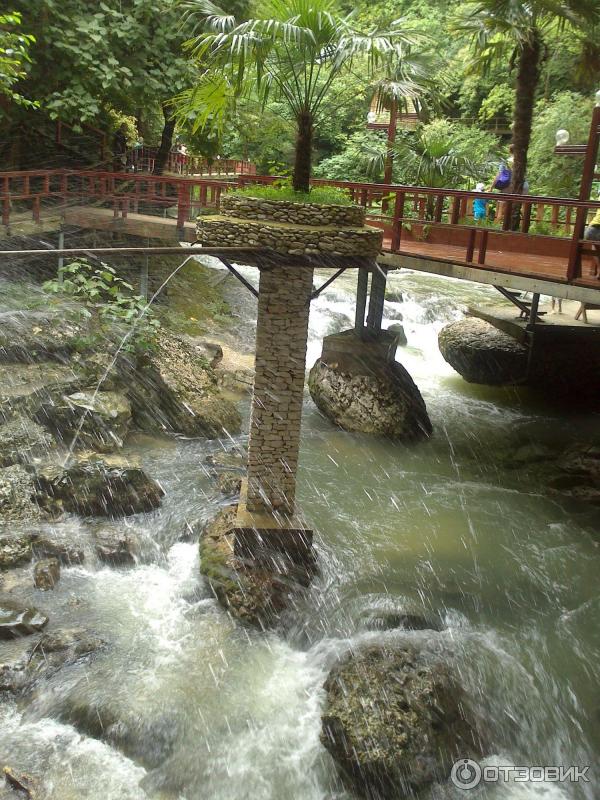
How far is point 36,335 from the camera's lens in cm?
1391

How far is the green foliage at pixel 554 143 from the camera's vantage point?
22.8m

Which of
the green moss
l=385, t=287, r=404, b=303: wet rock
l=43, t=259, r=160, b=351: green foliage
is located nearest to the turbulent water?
l=43, t=259, r=160, b=351: green foliage

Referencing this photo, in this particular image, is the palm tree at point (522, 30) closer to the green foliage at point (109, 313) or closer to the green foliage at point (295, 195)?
the green foliage at point (295, 195)

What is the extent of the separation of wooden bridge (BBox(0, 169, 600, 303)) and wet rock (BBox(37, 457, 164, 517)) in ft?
18.0

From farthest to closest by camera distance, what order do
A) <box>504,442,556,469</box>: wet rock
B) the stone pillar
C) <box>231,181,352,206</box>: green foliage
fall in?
<box>504,442,556,469</box>: wet rock
the stone pillar
<box>231,181,352,206</box>: green foliage

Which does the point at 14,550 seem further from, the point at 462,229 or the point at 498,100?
the point at 498,100

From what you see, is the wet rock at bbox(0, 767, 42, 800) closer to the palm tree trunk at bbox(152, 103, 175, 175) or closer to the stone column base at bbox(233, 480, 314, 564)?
the stone column base at bbox(233, 480, 314, 564)

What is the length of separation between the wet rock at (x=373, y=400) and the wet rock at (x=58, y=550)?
6.41m

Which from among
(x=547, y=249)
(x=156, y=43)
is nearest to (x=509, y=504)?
(x=547, y=249)

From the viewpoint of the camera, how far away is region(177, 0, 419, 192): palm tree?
8.65 meters

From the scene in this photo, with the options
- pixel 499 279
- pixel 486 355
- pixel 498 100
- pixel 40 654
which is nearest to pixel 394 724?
pixel 40 654

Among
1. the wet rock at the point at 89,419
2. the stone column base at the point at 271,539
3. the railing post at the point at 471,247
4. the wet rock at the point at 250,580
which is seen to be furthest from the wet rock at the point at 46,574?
the railing post at the point at 471,247

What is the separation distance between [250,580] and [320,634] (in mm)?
1109

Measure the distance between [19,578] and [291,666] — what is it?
3.73 m
